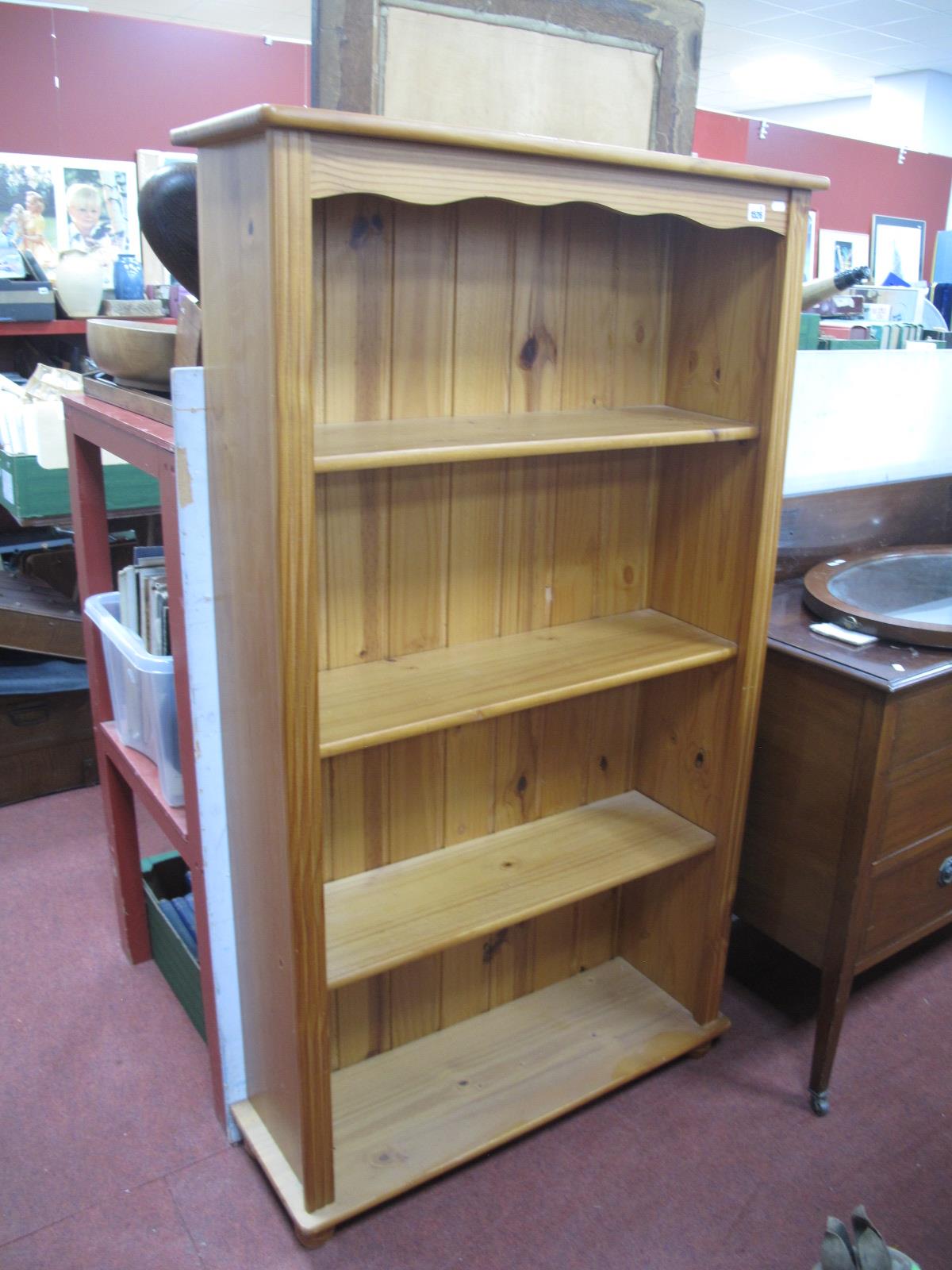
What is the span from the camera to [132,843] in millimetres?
2088

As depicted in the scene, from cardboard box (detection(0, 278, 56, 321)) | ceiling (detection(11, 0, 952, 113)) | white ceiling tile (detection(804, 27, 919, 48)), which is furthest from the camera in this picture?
white ceiling tile (detection(804, 27, 919, 48))

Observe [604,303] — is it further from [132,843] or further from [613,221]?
[132,843]

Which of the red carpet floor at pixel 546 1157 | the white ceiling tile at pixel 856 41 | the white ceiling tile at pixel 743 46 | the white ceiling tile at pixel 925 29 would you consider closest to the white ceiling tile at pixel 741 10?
the white ceiling tile at pixel 743 46

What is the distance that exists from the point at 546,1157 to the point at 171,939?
0.82 metres

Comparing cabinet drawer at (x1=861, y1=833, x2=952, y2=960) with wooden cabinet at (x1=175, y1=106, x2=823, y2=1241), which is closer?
wooden cabinet at (x1=175, y1=106, x2=823, y2=1241)

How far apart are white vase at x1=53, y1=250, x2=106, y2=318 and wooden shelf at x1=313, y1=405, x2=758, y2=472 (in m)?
1.93

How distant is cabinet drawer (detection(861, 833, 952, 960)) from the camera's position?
1.80 meters

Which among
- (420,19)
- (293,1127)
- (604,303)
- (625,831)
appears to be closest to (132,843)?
(293,1127)

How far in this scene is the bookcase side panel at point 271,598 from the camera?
3.73 feet

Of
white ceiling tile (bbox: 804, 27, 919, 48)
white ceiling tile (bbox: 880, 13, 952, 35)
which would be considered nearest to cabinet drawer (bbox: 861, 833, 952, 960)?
white ceiling tile (bbox: 880, 13, 952, 35)

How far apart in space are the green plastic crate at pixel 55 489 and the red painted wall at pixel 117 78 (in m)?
2.64

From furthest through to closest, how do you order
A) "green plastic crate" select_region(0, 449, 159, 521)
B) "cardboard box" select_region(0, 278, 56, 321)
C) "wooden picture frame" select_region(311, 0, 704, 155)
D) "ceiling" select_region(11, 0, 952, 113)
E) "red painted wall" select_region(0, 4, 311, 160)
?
"ceiling" select_region(11, 0, 952, 113) → "red painted wall" select_region(0, 4, 311, 160) → "cardboard box" select_region(0, 278, 56, 321) → "green plastic crate" select_region(0, 449, 159, 521) → "wooden picture frame" select_region(311, 0, 704, 155)

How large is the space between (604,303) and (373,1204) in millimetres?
1502

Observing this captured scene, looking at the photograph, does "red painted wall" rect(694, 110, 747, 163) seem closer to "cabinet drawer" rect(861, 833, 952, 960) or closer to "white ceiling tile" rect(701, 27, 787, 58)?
"white ceiling tile" rect(701, 27, 787, 58)
